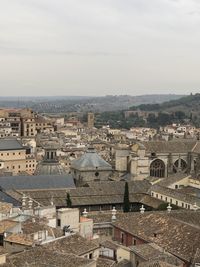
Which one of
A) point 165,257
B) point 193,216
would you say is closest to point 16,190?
point 193,216

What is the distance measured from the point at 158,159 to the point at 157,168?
1148 mm

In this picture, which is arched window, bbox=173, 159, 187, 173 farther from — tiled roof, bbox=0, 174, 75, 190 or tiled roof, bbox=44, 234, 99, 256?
tiled roof, bbox=44, 234, 99, 256

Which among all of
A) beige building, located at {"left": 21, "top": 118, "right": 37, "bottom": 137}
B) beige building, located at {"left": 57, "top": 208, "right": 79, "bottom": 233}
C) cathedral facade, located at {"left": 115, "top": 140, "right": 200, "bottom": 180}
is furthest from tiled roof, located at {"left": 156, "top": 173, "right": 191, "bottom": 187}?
beige building, located at {"left": 21, "top": 118, "right": 37, "bottom": 137}

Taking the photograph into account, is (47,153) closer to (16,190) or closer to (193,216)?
(16,190)

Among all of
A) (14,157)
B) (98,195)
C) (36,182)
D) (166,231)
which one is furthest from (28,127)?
(166,231)

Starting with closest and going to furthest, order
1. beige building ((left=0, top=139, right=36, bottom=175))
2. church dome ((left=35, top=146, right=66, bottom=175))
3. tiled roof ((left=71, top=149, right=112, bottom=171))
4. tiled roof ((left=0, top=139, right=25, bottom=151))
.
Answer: church dome ((left=35, top=146, right=66, bottom=175)) < tiled roof ((left=71, top=149, right=112, bottom=171)) < beige building ((left=0, top=139, right=36, bottom=175)) < tiled roof ((left=0, top=139, right=25, bottom=151))

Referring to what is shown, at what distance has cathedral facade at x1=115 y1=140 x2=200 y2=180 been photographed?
2589 inches

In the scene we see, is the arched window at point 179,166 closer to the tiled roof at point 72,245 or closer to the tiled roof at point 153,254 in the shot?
the tiled roof at point 153,254

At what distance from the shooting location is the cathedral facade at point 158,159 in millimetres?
65750

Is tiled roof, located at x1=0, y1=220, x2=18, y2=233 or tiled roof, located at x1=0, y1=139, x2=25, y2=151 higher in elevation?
tiled roof, located at x1=0, y1=220, x2=18, y2=233

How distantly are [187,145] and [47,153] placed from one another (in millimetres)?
20112

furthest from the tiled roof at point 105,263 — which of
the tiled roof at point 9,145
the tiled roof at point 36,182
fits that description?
the tiled roof at point 9,145

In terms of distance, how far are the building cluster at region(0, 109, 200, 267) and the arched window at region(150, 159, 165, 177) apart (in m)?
0.12

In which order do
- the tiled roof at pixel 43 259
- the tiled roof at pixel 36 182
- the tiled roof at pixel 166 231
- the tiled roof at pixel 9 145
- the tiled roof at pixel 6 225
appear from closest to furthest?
the tiled roof at pixel 43 259 < the tiled roof at pixel 6 225 < the tiled roof at pixel 166 231 < the tiled roof at pixel 36 182 < the tiled roof at pixel 9 145
